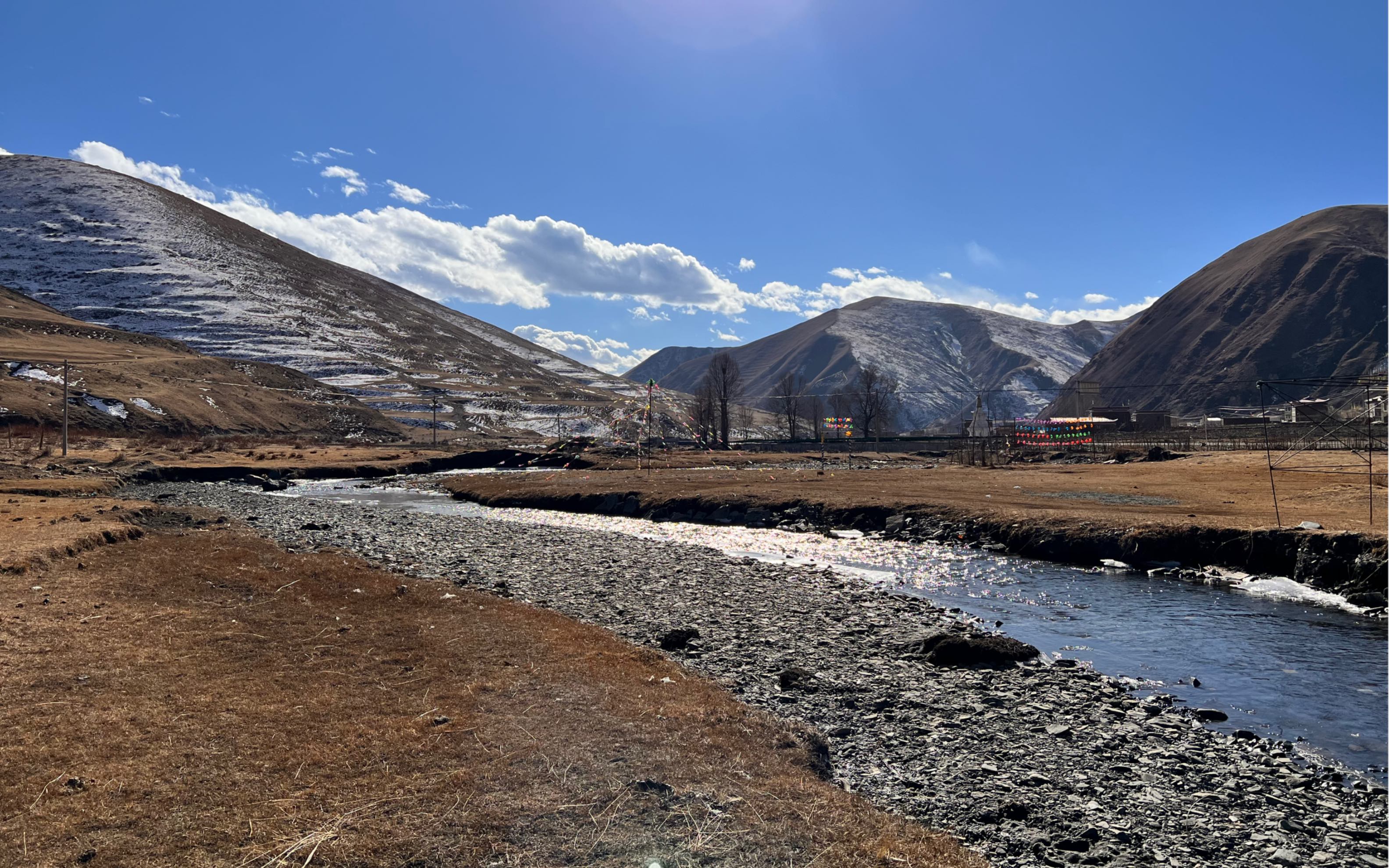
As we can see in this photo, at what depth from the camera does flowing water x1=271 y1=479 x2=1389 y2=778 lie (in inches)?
591

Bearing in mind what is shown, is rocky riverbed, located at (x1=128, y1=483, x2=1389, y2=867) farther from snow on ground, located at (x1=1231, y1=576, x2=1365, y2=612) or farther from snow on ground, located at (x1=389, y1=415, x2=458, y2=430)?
snow on ground, located at (x1=389, y1=415, x2=458, y2=430)

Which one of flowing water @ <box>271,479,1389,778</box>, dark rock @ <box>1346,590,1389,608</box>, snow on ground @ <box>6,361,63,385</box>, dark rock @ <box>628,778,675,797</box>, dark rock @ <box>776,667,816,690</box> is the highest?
snow on ground @ <box>6,361,63,385</box>

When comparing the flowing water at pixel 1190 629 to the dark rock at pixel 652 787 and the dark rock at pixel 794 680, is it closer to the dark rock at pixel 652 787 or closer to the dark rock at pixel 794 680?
the dark rock at pixel 794 680

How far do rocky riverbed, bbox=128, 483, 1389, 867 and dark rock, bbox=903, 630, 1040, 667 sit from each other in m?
0.06

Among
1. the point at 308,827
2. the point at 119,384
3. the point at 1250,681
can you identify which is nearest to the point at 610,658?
the point at 308,827

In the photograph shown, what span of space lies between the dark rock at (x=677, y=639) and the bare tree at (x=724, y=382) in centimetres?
13238

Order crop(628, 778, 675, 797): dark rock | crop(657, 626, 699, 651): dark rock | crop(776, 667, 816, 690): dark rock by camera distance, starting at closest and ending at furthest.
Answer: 1. crop(628, 778, 675, 797): dark rock
2. crop(776, 667, 816, 690): dark rock
3. crop(657, 626, 699, 651): dark rock

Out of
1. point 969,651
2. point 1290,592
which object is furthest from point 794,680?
point 1290,592

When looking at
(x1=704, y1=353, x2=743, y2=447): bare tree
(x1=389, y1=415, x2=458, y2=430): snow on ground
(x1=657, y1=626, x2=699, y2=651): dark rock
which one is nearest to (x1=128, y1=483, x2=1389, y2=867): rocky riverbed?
(x1=657, y1=626, x2=699, y2=651): dark rock

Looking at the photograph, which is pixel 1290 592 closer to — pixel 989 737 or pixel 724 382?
pixel 989 737

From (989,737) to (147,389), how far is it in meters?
155

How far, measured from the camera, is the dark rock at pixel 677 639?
60.1ft

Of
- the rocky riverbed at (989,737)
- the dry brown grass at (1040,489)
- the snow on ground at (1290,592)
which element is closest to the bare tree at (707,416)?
the dry brown grass at (1040,489)

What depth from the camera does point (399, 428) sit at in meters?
164
